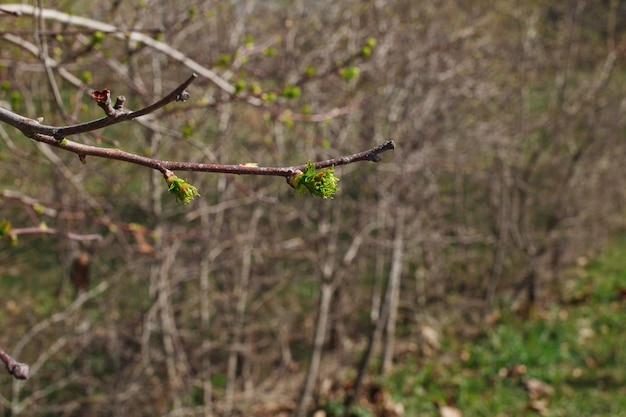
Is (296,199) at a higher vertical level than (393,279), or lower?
higher

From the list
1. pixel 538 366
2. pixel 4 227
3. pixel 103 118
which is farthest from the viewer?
pixel 538 366

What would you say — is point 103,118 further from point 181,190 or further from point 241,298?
point 241,298

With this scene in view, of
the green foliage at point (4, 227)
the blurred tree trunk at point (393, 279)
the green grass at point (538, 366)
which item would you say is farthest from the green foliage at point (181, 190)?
the green grass at point (538, 366)

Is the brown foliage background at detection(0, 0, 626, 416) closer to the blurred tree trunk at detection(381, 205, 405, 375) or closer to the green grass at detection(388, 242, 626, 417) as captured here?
the blurred tree trunk at detection(381, 205, 405, 375)

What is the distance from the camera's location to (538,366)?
764cm

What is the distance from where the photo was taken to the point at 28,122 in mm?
1046

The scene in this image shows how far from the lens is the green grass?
686 cm

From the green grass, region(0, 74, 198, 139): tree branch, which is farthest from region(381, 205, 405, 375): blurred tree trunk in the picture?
region(0, 74, 198, 139): tree branch

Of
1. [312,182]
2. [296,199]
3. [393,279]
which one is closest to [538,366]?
[393,279]

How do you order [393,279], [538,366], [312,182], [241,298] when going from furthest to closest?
[538,366]
[393,279]
[241,298]
[312,182]

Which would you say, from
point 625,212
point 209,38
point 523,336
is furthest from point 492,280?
point 209,38

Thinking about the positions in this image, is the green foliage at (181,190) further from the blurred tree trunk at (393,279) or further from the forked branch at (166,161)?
the blurred tree trunk at (393,279)

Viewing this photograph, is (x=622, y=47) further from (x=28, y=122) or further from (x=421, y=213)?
(x=28, y=122)

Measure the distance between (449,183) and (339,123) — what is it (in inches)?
178
